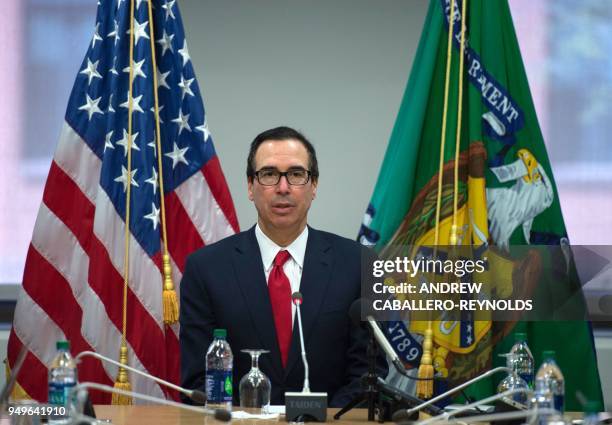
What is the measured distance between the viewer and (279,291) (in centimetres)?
357

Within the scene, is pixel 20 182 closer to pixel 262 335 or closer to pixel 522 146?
pixel 262 335

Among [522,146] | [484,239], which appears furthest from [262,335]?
[522,146]

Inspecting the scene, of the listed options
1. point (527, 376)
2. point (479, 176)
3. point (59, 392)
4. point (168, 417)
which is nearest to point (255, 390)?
point (168, 417)

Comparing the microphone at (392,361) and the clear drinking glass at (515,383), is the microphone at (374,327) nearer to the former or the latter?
the microphone at (392,361)

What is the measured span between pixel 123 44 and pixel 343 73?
1.19m

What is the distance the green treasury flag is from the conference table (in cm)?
129

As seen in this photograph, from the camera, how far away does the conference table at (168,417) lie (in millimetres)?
2826

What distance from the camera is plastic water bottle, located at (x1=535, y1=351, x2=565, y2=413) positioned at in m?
2.53

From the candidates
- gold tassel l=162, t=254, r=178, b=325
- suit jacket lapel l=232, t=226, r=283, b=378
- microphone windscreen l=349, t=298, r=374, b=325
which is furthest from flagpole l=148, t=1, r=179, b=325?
microphone windscreen l=349, t=298, r=374, b=325

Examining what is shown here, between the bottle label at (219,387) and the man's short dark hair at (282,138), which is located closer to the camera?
the bottle label at (219,387)

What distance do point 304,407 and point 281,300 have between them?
2.53ft

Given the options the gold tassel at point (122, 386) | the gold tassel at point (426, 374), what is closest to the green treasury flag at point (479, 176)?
the gold tassel at point (426, 374)

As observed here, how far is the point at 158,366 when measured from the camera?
421 cm

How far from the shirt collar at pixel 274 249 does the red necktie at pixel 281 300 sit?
2 cm
